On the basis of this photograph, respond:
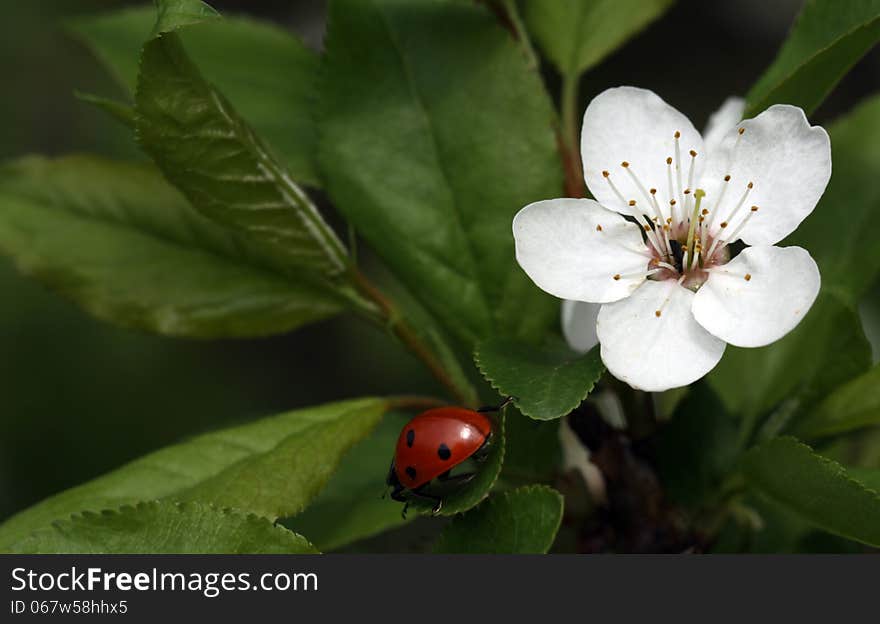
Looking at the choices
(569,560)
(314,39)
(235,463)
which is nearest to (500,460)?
(569,560)

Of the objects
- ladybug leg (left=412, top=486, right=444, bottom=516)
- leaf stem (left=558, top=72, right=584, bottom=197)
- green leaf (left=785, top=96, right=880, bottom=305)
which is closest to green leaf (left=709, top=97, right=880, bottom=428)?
green leaf (left=785, top=96, right=880, bottom=305)

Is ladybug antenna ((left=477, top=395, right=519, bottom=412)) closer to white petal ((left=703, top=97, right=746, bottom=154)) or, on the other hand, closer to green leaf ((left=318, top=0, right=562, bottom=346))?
green leaf ((left=318, top=0, right=562, bottom=346))

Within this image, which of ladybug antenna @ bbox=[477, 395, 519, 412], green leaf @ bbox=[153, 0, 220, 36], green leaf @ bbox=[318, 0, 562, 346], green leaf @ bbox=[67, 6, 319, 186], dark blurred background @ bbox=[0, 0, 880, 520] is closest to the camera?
green leaf @ bbox=[153, 0, 220, 36]

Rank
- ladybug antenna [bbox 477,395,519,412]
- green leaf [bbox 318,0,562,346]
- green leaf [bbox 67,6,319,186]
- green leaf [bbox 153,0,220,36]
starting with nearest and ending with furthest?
green leaf [bbox 153,0,220,36]
ladybug antenna [bbox 477,395,519,412]
green leaf [bbox 318,0,562,346]
green leaf [bbox 67,6,319,186]

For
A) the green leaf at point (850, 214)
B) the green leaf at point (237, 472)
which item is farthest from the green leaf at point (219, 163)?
the green leaf at point (850, 214)

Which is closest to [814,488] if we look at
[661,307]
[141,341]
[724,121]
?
[661,307]

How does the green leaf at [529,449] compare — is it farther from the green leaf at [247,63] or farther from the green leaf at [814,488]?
the green leaf at [247,63]
